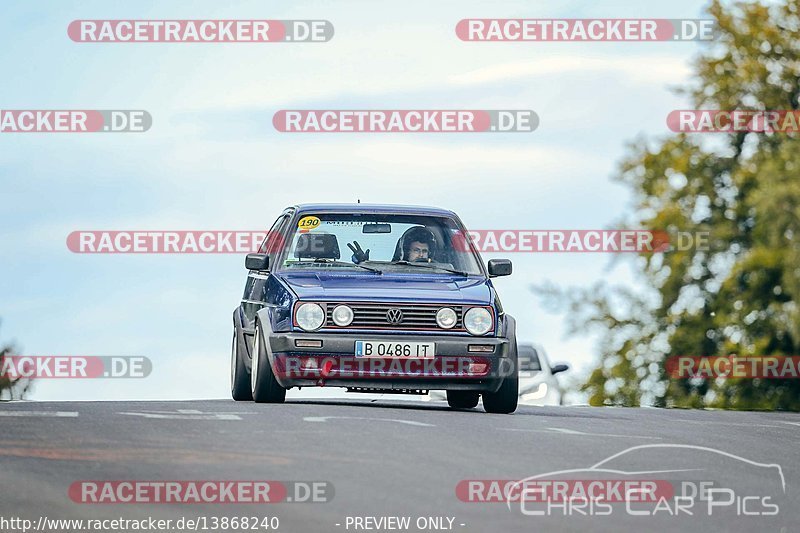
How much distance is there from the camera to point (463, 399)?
18.1 meters

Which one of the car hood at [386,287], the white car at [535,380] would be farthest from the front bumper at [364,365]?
the white car at [535,380]

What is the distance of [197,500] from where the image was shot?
32.7 feet

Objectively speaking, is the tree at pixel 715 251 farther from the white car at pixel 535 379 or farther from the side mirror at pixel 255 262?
the side mirror at pixel 255 262

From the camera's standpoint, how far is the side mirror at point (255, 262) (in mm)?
16844

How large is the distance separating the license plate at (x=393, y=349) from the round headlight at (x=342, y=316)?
254 millimetres

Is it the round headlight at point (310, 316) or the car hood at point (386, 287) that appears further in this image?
the car hood at point (386, 287)

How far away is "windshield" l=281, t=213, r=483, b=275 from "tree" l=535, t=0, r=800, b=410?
23.3m

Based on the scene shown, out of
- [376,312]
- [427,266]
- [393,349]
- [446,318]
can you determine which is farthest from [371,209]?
[393,349]

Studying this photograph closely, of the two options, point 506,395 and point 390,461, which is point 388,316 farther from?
point 390,461

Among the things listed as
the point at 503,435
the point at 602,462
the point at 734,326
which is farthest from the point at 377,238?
the point at 734,326

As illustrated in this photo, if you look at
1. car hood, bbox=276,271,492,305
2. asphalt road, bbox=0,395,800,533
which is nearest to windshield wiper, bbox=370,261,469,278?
car hood, bbox=276,271,492,305

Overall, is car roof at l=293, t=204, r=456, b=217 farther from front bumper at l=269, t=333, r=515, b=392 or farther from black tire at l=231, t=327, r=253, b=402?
front bumper at l=269, t=333, r=515, b=392

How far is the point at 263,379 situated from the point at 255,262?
55.2 inches

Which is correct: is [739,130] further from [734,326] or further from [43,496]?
[43,496]
